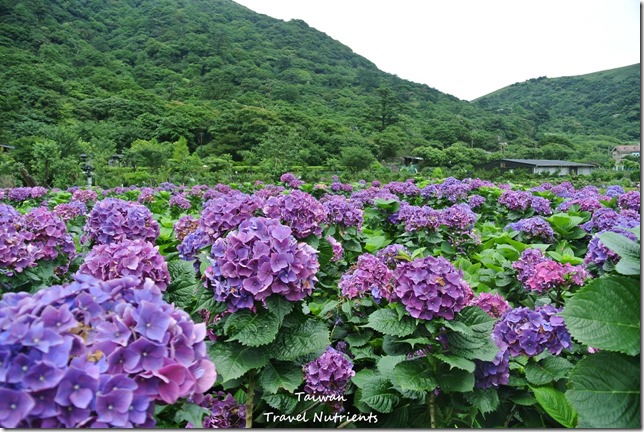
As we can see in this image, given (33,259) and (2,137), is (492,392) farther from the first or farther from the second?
(2,137)

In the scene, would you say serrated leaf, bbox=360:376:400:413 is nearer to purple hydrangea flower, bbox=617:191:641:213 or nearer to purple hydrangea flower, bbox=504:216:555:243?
purple hydrangea flower, bbox=504:216:555:243

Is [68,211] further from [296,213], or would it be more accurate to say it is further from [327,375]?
[327,375]

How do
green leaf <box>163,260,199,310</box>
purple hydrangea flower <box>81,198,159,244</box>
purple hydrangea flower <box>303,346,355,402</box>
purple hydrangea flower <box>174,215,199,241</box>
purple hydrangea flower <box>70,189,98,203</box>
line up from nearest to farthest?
1. purple hydrangea flower <box>303,346,355,402</box>
2. green leaf <box>163,260,199,310</box>
3. purple hydrangea flower <box>81,198,159,244</box>
4. purple hydrangea flower <box>174,215,199,241</box>
5. purple hydrangea flower <box>70,189,98,203</box>

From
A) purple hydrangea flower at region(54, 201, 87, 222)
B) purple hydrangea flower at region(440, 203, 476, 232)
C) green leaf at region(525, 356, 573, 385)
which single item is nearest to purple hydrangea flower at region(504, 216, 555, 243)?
purple hydrangea flower at region(440, 203, 476, 232)

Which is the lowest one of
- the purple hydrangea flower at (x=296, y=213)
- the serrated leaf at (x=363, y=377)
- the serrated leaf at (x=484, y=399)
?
the serrated leaf at (x=363, y=377)

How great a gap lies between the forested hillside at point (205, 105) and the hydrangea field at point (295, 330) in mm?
9965

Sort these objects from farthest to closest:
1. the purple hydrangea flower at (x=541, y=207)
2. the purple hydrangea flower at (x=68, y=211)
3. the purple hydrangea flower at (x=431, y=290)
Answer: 1. the purple hydrangea flower at (x=541, y=207)
2. the purple hydrangea flower at (x=68, y=211)
3. the purple hydrangea flower at (x=431, y=290)

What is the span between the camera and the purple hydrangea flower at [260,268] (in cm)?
166

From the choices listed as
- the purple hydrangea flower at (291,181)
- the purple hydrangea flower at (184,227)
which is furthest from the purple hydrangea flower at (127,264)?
the purple hydrangea flower at (291,181)

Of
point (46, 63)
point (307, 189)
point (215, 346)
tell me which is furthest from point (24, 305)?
point (46, 63)

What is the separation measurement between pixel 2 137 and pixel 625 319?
43.7 meters

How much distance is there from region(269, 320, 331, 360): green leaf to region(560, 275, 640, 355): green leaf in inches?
36.9

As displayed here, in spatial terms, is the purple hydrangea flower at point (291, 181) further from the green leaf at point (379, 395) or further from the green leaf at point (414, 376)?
the green leaf at point (414, 376)

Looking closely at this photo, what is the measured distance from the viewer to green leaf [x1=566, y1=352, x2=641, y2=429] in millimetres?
1003
